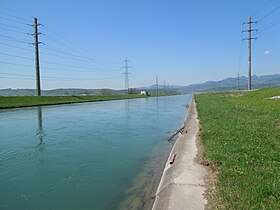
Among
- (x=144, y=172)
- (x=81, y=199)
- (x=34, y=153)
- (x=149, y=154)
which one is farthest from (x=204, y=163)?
(x=34, y=153)

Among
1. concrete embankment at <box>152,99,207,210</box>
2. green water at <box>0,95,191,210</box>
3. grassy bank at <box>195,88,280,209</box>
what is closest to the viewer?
grassy bank at <box>195,88,280,209</box>

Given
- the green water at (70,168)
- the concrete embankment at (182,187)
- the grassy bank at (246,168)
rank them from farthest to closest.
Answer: the green water at (70,168), the concrete embankment at (182,187), the grassy bank at (246,168)

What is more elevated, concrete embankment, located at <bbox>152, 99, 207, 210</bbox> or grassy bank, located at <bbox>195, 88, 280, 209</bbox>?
grassy bank, located at <bbox>195, 88, 280, 209</bbox>

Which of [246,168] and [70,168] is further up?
[246,168]

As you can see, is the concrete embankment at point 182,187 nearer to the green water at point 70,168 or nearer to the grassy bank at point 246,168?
the grassy bank at point 246,168

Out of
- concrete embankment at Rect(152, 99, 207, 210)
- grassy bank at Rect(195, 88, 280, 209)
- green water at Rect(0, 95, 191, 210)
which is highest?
grassy bank at Rect(195, 88, 280, 209)

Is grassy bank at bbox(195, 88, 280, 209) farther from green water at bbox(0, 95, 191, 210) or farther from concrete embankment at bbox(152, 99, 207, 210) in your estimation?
green water at bbox(0, 95, 191, 210)

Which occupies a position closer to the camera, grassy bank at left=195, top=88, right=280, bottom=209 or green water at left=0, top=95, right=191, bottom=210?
grassy bank at left=195, top=88, right=280, bottom=209

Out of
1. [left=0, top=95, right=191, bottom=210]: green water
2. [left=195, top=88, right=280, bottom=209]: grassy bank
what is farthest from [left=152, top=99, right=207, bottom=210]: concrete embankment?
[left=0, top=95, right=191, bottom=210]: green water

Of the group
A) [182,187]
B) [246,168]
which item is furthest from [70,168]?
[246,168]

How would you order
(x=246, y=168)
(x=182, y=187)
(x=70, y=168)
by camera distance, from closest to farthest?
(x=182, y=187) < (x=246, y=168) < (x=70, y=168)

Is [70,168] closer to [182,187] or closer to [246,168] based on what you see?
[182,187]

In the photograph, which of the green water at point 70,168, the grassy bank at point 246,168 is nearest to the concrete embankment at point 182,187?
the grassy bank at point 246,168

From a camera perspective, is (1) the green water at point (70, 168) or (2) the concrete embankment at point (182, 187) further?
(1) the green water at point (70, 168)
